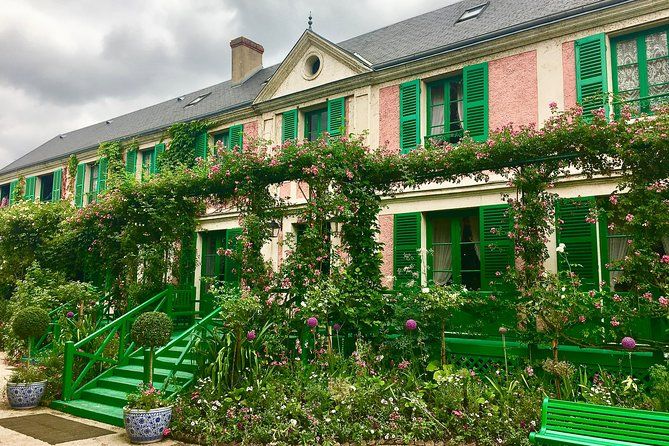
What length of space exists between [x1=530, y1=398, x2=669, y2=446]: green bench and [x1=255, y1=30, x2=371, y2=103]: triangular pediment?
901 cm

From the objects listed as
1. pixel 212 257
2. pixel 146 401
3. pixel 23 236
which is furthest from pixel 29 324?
pixel 212 257

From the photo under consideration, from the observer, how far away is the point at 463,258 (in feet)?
31.6

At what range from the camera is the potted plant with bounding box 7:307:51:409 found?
7.00 m

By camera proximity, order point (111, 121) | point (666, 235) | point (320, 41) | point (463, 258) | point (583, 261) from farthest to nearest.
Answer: point (111, 121) → point (320, 41) → point (463, 258) → point (583, 261) → point (666, 235)

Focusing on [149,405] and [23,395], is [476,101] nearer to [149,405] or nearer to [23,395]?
[149,405]

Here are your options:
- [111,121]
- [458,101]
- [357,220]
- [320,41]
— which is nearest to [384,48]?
[320,41]

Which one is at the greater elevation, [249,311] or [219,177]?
[219,177]

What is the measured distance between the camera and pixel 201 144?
571 inches

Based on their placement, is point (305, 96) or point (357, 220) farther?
point (305, 96)

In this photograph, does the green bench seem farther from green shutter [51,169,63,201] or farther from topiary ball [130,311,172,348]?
green shutter [51,169,63,201]

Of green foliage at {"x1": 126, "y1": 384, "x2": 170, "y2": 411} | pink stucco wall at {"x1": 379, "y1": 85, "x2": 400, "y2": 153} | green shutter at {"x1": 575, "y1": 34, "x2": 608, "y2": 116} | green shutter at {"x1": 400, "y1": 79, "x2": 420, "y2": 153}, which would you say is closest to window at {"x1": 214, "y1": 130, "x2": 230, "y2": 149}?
pink stucco wall at {"x1": 379, "y1": 85, "x2": 400, "y2": 153}

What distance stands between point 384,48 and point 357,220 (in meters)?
6.64

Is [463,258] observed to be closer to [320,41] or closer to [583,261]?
[583,261]

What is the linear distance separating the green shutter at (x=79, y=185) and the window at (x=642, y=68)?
54.5ft
